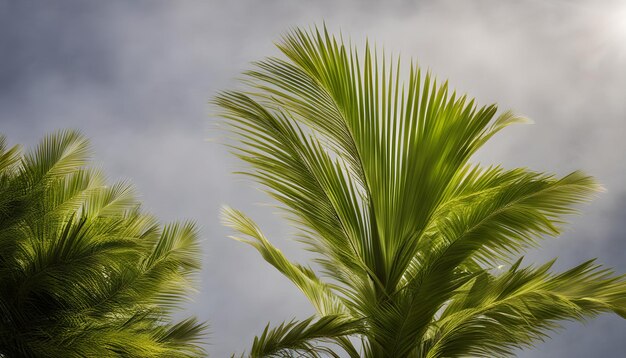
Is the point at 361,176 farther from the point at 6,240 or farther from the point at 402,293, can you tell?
the point at 6,240

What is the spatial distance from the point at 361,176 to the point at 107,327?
11.6 ft

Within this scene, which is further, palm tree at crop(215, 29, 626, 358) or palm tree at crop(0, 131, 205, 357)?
palm tree at crop(0, 131, 205, 357)

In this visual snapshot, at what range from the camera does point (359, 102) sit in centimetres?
509

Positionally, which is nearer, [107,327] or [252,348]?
[252,348]

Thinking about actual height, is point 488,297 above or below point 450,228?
below

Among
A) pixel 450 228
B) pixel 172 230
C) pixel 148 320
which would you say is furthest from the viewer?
pixel 172 230

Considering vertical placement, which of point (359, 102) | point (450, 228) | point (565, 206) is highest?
point (359, 102)

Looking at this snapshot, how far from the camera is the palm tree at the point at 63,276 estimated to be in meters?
7.07

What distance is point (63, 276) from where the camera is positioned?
7098mm

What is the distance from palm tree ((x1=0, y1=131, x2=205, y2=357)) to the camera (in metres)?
7.07

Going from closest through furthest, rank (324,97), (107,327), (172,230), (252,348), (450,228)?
1. (252,348)
2. (450,228)
3. (324,97)
4. (107,327)
5. (172,230)

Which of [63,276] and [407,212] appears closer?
[407,212]

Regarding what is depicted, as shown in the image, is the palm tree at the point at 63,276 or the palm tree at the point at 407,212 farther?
the palm tree at the point at 63,276

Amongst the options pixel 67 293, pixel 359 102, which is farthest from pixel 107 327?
pixel 359 102
